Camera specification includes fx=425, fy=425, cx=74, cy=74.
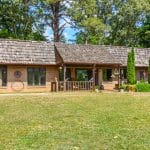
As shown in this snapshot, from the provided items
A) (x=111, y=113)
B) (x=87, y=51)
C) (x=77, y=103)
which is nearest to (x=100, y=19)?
(x=87, y=51)

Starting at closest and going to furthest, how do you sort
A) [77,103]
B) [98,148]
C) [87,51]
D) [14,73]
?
[98,148]
[77,103]
[14,73]
[87,51]

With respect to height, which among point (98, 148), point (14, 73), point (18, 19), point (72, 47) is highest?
point (18, 19)

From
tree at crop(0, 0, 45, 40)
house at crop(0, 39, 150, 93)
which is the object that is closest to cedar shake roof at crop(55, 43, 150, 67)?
house at crop(0, 39, 150, 93)

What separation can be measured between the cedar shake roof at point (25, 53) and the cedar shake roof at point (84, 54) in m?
1.06

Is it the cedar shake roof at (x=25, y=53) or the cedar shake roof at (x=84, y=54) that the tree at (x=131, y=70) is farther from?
the cedar shake roof at (x=25, y=53)

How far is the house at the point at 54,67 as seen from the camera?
113 ft

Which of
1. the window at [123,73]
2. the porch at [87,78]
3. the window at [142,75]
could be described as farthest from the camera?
the window at [142,75]

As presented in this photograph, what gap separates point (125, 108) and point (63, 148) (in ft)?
28.1

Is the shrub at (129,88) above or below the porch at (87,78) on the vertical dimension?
below

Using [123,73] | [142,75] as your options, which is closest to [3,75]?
[123,73]

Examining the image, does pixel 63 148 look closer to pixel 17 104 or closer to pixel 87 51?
pixel 17 104

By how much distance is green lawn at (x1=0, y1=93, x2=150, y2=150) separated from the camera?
36.0 feet

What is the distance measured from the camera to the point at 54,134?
40.1 feet

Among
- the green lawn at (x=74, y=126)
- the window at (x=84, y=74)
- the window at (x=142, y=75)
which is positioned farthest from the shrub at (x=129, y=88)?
the green lawn at (x=74, y=126)
